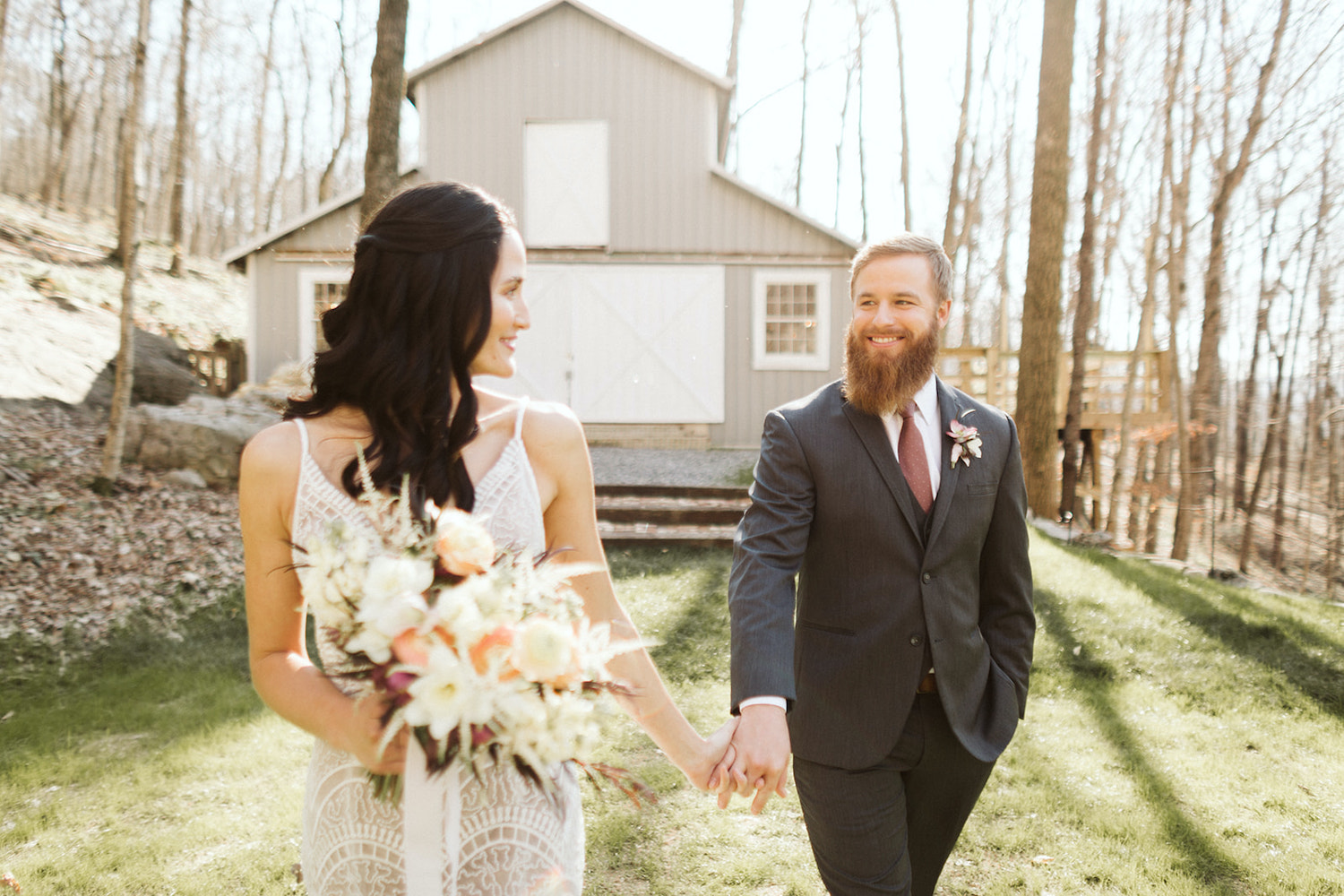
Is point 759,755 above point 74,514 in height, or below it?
→ above

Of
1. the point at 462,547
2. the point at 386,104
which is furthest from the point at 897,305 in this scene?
the point at 386,104

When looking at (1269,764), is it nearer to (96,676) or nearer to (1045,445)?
(1045,445)

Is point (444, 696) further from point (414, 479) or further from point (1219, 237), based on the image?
point (1219, 237)

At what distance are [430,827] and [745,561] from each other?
4.22 ft

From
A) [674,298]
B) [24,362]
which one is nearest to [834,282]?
[674,298]

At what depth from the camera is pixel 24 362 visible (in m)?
12.3

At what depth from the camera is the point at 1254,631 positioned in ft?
24.1

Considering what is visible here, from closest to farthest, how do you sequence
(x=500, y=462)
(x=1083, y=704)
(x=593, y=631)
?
1. (x=593, y=631)
2. (x=500, y=462)
3. (x=1083, y=704)

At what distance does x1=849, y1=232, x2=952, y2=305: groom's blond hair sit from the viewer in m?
2.82

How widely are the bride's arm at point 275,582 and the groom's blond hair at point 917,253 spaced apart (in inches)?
73.2

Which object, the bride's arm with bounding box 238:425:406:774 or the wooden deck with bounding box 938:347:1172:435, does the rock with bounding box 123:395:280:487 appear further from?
the wooden deck with bounding box 938:347:1172:435

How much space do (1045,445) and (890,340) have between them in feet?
29.2

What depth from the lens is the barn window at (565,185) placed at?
1605cm

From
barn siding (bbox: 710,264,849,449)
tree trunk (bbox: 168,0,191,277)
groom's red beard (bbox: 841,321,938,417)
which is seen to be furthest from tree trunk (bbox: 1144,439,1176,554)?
tree trunk (bbox: 168,0,191,277)
